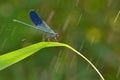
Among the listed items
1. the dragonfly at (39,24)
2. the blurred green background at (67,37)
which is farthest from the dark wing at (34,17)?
the blurred green background at (67,37)

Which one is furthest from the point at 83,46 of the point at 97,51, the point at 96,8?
the point at 96,8

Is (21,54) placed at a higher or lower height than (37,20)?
lower

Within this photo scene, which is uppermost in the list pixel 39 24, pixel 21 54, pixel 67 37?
pixel 39 24

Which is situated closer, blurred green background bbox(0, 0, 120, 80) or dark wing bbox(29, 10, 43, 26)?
dark wing bbox(29, 10, 43, 26)

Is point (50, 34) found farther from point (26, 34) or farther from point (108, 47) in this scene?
point (108, 47)

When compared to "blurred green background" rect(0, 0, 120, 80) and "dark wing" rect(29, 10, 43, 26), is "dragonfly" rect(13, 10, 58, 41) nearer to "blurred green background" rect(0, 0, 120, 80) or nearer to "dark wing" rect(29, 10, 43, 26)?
"dark wing" rect(29, 10, 43, 26)

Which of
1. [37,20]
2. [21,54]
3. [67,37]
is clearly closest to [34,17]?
[37,20]

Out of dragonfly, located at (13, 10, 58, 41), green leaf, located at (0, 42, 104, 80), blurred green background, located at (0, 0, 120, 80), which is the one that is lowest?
blurred green background, located at (0, 0, 120, 80)

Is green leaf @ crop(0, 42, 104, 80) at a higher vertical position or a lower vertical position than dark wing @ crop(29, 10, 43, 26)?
lower

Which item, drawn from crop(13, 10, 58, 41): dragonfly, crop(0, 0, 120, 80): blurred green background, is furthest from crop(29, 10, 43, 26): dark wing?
crop(0, 0, 120, 80): blurred green background

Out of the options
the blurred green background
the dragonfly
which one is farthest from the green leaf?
the blurred green background

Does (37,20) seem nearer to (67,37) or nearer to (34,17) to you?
(34,17)
